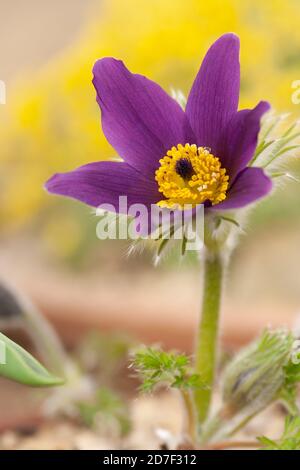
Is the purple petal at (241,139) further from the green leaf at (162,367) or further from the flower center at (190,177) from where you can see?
the green leaf at (162,367)

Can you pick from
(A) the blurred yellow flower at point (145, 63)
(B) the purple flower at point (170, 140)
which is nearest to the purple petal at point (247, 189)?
(B) the purple flower at point (170, 140)

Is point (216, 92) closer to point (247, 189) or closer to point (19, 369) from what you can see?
point (247, 189)

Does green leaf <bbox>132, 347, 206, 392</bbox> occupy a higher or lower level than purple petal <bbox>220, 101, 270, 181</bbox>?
lower

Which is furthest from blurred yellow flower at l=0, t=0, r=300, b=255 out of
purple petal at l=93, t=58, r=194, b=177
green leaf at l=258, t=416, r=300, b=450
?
green leaf at l=258, t=416, r=300, b=450

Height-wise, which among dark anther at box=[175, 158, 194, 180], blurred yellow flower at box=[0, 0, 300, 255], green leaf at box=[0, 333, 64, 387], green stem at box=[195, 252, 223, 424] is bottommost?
green leaf at box=[0, 333, 64, 387]

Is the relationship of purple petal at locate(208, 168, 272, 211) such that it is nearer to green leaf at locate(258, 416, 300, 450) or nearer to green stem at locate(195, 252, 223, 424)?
green stem at locate(195, 252, 223, 424)

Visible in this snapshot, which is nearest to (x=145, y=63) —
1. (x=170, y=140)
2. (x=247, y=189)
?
(x=170, y=140)
